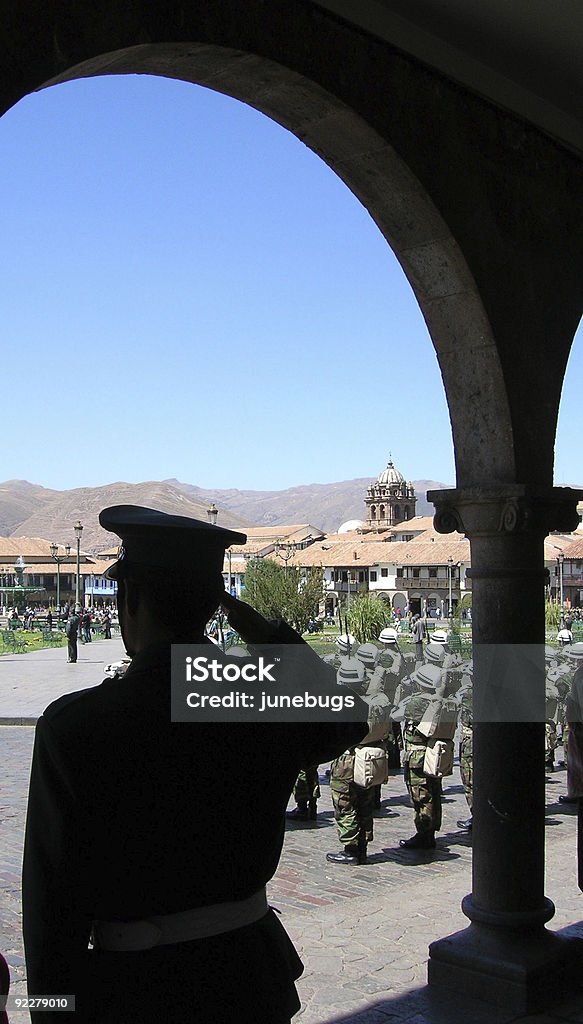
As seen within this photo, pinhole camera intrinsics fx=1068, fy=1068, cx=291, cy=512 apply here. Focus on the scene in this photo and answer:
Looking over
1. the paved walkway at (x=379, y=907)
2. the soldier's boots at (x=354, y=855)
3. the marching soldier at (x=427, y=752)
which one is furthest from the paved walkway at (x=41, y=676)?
the soldier's boots at (x=354, y=855)

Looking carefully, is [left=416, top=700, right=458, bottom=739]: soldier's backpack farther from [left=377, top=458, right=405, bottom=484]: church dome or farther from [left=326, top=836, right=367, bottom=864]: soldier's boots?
[left=377, top=458, right=405, bottom=484]: church dome

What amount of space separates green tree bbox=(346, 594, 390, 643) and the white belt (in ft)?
73.1

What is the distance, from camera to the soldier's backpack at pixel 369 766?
743 cm

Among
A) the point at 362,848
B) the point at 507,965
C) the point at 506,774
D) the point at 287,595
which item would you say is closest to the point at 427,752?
the point at 362,848

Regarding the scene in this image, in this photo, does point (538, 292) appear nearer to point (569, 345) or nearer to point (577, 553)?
point (569, 345)

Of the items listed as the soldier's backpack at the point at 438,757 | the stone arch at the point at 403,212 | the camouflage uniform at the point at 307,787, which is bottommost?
the camouflage uniform at the point at 307,787

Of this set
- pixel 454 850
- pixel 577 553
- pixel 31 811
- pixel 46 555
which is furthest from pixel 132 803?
pixel 46 555

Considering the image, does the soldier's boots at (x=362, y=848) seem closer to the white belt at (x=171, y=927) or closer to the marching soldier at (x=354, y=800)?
the marching soldier at (x=354, y=800)

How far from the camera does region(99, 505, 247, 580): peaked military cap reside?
2010 mm

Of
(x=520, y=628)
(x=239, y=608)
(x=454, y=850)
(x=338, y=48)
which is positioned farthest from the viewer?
(x=454, y=850)

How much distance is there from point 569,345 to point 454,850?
4.53m

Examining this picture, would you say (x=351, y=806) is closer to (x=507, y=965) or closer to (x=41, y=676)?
(x=507, y=965)

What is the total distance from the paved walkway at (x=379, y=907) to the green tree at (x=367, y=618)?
14.1m

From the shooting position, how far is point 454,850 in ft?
25.6
